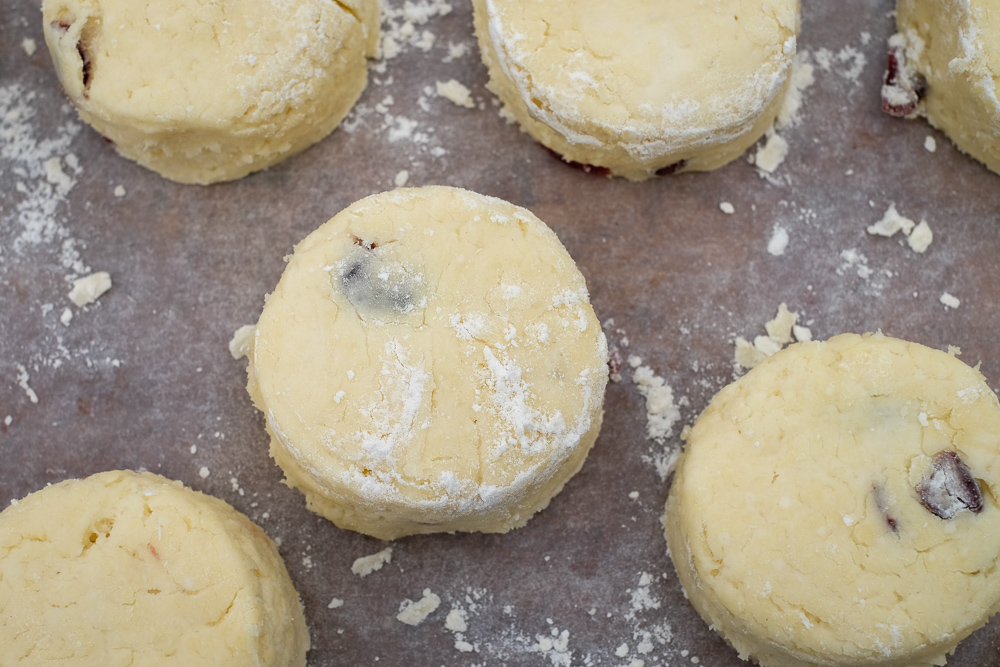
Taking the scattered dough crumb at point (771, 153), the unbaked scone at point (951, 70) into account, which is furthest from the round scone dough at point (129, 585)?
the unbaked scone at point (951, 70)

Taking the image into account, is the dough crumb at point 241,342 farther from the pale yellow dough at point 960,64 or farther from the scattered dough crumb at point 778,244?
the pale yellow dough at point 960,64

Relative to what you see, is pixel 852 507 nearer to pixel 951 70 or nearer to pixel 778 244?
pixel 778 244

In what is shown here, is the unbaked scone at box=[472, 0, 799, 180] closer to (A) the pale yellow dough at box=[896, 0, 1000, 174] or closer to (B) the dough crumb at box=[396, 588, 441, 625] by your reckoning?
(A) the pale yellow dough at box=[896, 0, 1000, 174]

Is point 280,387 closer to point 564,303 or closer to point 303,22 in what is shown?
point 564,303

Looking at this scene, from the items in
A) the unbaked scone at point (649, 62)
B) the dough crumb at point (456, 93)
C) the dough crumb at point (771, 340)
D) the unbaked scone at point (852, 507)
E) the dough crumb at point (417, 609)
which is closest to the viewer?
the unbaked scone at point (852, 507)

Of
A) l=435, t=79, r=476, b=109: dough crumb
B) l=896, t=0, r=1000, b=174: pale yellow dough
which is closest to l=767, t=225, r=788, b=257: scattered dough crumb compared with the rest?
l=896, t=0, r=1000, b=174: pale yellow dough

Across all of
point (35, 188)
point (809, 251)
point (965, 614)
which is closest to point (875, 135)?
Answer: point (809, 251)
